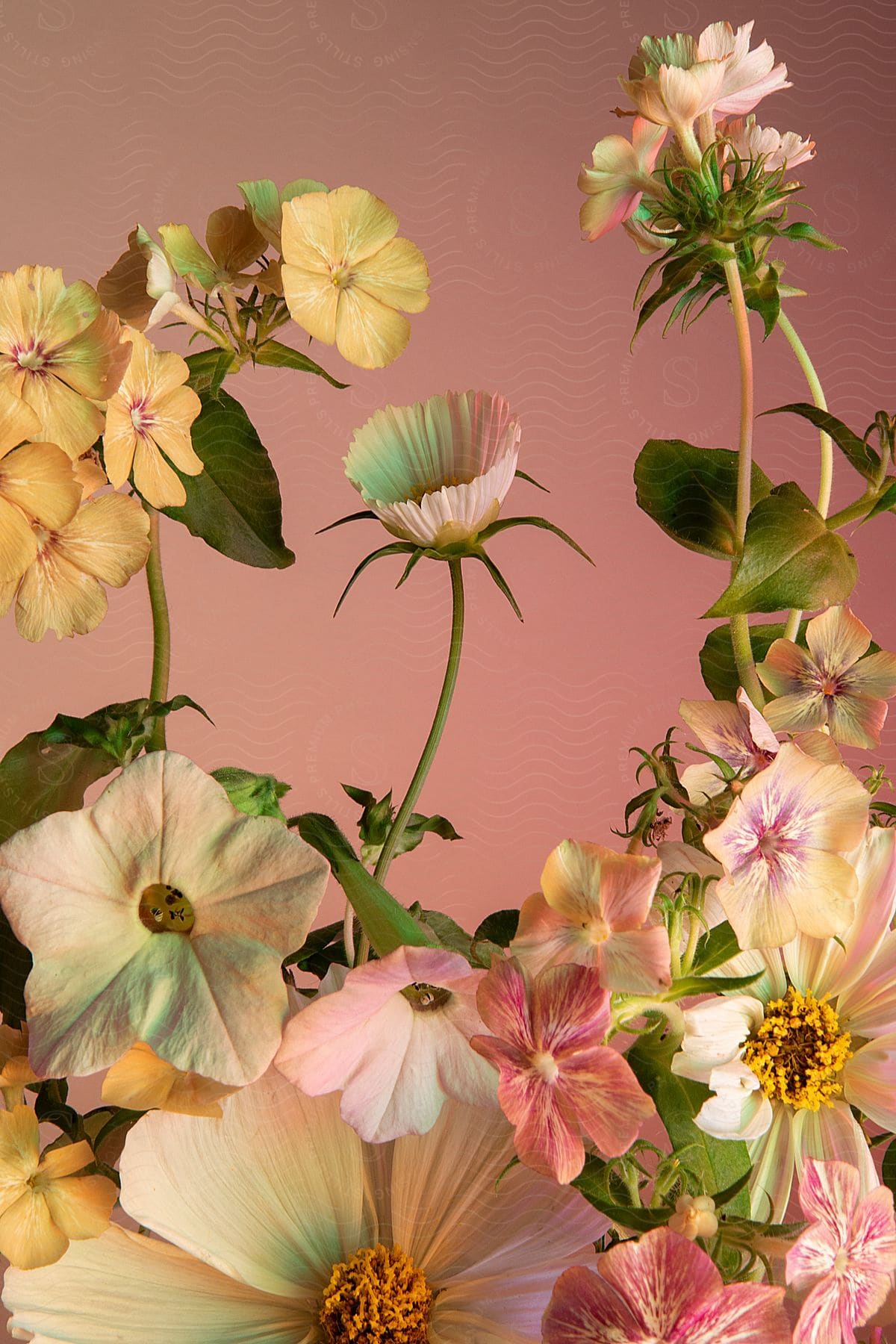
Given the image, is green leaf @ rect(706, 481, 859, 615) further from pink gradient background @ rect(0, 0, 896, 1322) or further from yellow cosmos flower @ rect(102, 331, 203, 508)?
pink gradient background @ rect(0, 0, 896, 1322)

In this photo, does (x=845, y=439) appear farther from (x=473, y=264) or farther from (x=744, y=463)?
(x=473, y=264)

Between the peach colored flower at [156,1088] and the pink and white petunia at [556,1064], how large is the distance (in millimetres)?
41

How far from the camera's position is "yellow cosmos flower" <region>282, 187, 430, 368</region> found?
227mm

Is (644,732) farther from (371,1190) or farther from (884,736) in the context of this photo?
(371,1190)

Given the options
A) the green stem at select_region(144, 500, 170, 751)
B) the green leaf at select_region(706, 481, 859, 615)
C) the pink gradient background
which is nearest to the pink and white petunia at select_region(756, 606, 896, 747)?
the green leaf at select_region(706, 481, 859, 615)

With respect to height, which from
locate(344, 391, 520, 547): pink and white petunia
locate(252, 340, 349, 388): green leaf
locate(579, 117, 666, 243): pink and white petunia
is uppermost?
locate(579, 117, 666, 243): pink and white petunia

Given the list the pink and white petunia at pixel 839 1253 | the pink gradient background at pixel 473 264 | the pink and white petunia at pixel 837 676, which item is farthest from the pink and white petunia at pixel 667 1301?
the pink gradient background at pixel 473 264

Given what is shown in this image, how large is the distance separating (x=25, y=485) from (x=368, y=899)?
0.26 ft

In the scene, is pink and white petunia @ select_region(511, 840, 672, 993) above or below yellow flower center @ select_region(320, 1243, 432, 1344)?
above

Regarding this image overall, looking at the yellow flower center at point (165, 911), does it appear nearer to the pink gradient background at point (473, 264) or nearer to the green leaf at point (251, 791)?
the green leaf at point (251, 791)

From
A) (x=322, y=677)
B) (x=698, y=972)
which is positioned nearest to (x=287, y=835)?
(x=698, y=972)

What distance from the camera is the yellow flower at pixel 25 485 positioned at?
0.19 meters

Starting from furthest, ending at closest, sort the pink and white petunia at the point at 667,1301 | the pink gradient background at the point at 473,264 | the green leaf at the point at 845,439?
the pink gradient background at the point at 473,264, the green leaf at the point at 845,439, the pink and white petunia at the point at 667,1301

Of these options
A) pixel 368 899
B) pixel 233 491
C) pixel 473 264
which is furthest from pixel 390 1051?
pixel 473 264
